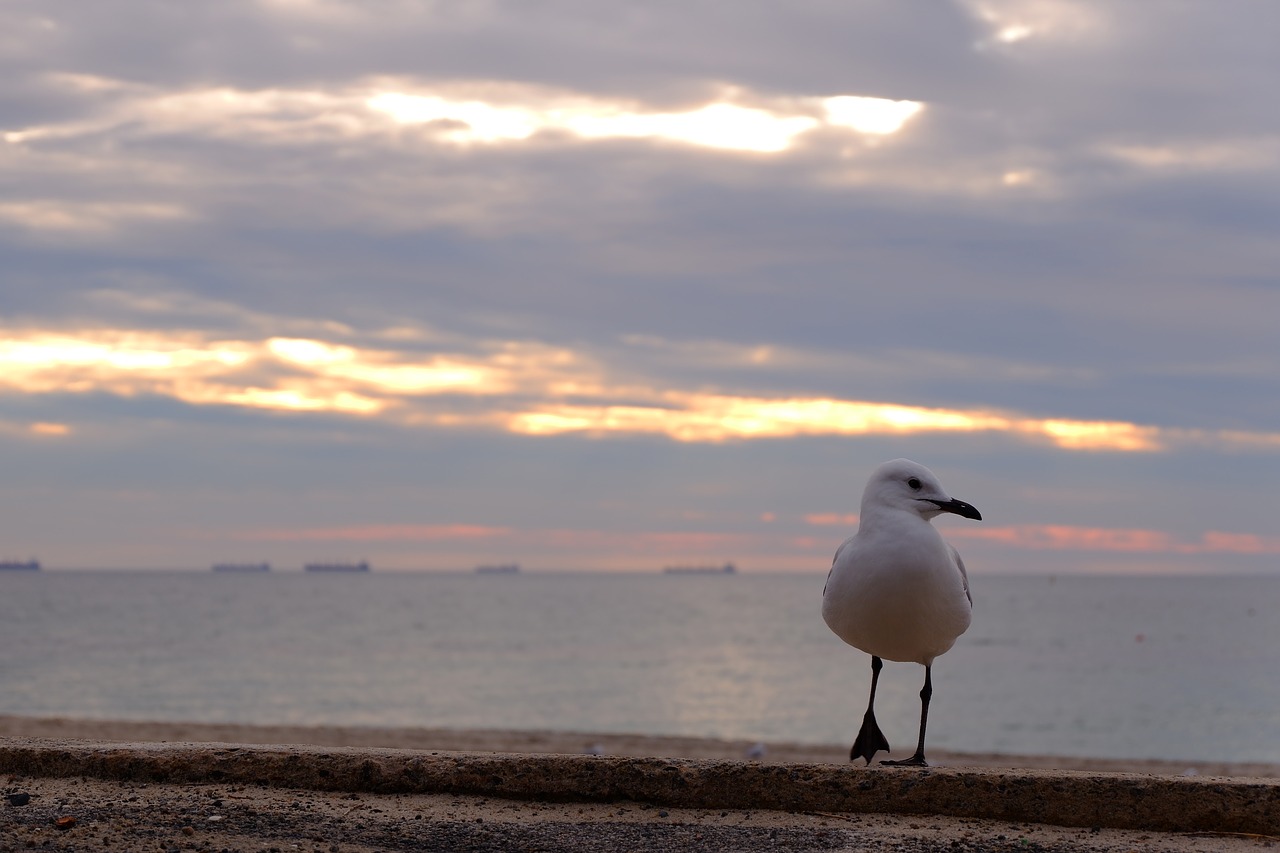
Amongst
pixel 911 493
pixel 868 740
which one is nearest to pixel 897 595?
pixel 911 493

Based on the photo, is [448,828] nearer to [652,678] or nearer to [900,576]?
[900,576]

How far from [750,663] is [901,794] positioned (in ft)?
181

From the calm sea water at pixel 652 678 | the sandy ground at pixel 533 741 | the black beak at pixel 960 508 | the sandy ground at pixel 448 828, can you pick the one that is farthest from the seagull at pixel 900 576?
the calm sea water at pixel 652 678

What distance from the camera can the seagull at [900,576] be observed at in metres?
6.43

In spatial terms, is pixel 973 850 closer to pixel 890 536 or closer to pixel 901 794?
pixel 901 794

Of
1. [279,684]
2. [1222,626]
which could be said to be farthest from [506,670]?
[1222,626]

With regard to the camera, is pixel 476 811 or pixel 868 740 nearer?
pixel 476 811

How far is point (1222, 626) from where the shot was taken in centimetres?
A: 10206

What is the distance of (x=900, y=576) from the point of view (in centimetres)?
641

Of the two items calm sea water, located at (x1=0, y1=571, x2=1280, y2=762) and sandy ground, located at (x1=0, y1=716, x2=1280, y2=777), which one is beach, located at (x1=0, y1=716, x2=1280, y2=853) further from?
calm sea water, located at (x1=0, y1=571, x2=1280, y2=762)

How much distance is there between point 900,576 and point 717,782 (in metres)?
1.51

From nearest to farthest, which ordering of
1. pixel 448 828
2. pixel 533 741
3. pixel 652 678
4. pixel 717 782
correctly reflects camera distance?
pixel 448 828
pixel 717 782
pixel 533 741
pixel 652 678

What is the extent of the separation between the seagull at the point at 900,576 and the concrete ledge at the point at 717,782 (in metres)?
0.91

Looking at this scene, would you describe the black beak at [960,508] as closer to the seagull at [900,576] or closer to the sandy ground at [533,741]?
the seagull at [900,576]
